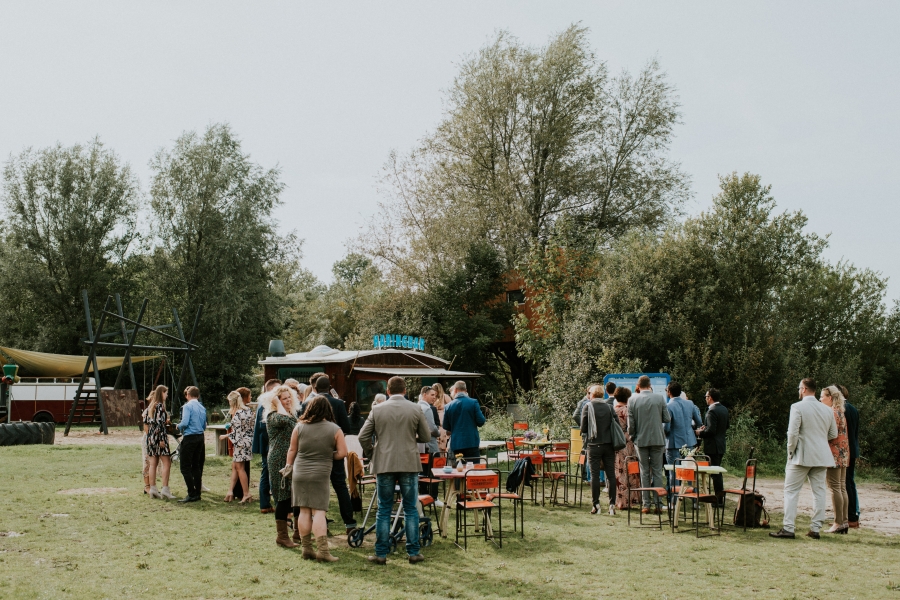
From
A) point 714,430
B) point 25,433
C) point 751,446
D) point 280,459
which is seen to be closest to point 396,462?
point 280,459

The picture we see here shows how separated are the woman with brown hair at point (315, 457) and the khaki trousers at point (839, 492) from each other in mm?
5629

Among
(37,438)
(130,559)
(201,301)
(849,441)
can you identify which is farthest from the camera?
(201,301)

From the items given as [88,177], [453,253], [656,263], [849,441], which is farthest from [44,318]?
[849,441]

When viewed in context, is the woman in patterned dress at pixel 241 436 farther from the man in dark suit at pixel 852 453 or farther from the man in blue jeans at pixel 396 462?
the man in dark suit at pixel 852 453

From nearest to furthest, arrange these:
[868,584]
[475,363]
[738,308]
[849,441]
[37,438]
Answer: [868,584] → [849,441] → [37,438] → [738,308] → [475,363]

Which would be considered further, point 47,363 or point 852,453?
point 47,363

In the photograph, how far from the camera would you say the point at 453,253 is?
95.7 feet

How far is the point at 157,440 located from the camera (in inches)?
429

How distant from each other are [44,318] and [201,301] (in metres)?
7.54

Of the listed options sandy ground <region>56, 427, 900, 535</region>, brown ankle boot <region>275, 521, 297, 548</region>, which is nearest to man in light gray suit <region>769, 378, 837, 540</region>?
sandy ground <region>56, 427, 900, 535</region>

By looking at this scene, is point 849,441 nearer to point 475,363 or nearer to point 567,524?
point 567,524

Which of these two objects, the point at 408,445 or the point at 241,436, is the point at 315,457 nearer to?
the point at 408,445

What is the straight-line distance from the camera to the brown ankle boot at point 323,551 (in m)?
6.98

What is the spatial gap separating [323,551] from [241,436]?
353cm
